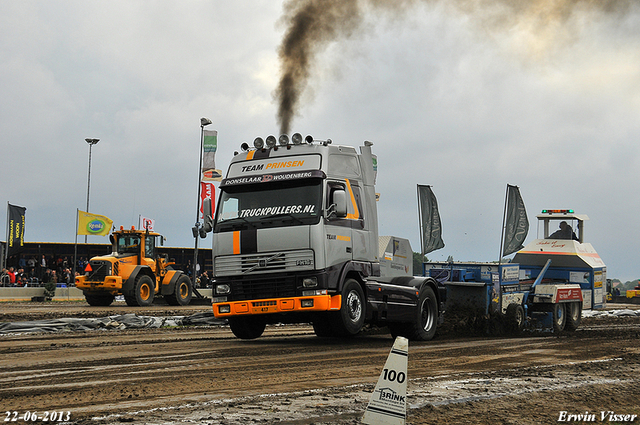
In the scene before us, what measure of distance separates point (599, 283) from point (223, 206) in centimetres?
1233

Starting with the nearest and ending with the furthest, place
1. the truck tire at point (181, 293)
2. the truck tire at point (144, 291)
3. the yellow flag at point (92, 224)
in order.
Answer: the truck tire at point (144, 291), the truck tire at point (181, 293), the yellow flag at point (92, 224)

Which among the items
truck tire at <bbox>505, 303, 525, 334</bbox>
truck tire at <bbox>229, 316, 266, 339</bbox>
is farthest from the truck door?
truck tire at <bbox>505, 303, 525, 334</bbox>

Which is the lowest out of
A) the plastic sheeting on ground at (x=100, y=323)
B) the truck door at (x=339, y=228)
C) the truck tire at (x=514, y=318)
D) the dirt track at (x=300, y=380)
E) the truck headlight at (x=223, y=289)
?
the plastic sheeting on ground at (x=100, y=323)

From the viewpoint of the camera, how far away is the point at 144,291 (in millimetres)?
26641

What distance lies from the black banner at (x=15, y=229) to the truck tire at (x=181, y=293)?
38.6 feet

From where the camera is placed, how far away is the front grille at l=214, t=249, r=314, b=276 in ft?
37.7

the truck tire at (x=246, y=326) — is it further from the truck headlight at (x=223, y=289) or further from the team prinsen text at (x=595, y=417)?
the team prinsen text at (x=595, y=417)

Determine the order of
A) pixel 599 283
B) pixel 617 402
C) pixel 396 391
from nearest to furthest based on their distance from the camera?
pixel 396 391
pixel 617 402
pixel 599 283

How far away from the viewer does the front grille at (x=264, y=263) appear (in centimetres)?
1148

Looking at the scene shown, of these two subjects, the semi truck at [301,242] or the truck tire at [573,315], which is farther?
the truck tire at [573,315]

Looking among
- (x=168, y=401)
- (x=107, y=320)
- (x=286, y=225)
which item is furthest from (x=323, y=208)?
(x=107, y=320)

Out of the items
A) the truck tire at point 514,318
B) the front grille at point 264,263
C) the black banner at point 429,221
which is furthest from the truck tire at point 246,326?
the black banner at point 429,221

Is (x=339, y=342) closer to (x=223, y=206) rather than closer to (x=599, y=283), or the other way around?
(x=223, y=206)

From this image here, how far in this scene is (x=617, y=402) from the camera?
6875 mm
